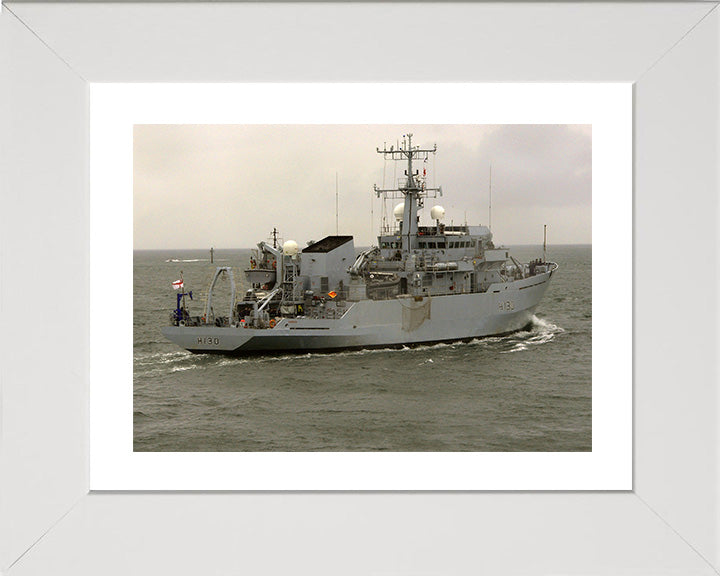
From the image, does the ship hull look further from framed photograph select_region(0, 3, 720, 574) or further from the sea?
framed photograph select_region(0, 3, 720, 574)

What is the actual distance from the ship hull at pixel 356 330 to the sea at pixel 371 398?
0.15m

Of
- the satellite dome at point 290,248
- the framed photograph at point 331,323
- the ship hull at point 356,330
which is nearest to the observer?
the framed photograph at point 331,323

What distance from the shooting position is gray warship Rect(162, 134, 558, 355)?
908cm

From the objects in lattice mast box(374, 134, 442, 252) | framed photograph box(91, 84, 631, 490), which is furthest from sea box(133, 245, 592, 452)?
lattice mast box(374, 134, 442, 252)

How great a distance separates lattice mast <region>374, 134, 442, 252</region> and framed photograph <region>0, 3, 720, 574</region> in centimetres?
691
